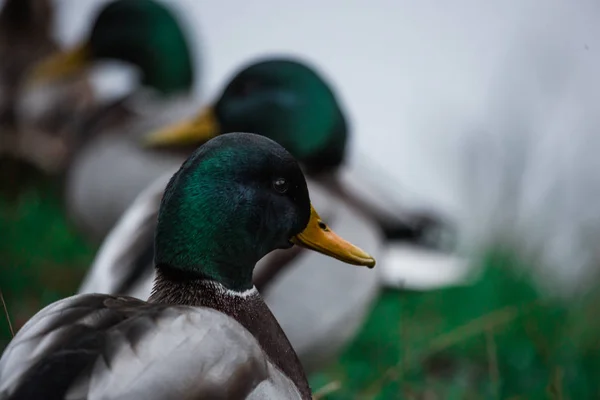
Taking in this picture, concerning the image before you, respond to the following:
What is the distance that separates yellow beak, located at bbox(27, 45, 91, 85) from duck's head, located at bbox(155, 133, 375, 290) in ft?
11.1

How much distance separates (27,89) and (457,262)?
260 cm

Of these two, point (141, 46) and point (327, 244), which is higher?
point (327, 244)

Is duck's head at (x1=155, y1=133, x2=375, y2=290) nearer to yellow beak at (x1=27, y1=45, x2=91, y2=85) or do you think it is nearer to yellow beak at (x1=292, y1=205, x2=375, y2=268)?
yellow beak at (x1=292, y1=205, x2=375, y2=268)

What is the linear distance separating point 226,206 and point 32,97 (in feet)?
13.7

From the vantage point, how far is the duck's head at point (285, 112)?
3.55 m

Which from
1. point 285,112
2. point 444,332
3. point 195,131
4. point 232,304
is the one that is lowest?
point 444,332

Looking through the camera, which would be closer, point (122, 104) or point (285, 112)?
point (285, 112)

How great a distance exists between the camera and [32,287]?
13.5ft

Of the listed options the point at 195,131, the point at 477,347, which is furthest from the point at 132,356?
the point at 477,347

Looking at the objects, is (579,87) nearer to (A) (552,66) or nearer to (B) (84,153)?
(A) (552,66)

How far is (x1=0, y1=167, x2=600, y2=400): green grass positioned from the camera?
3000 millimetres

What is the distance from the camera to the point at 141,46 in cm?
512

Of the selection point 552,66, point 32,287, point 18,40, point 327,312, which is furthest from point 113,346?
point 18,40

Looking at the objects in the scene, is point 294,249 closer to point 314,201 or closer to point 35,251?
point 314,201
